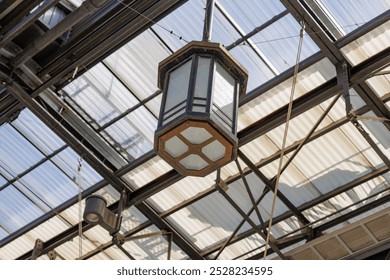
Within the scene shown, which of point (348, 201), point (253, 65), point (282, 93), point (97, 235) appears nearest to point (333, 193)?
point (348, 201)

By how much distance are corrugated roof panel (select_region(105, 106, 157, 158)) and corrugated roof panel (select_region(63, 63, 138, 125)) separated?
0.21 meters

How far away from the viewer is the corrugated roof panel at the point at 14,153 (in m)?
18.4

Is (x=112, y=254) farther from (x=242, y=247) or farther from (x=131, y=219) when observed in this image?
(x=242, y=247)

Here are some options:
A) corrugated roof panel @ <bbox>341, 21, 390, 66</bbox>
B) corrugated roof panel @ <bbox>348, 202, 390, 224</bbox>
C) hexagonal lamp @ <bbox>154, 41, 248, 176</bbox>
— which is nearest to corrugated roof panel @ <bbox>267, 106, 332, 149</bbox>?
corrugated roof panel @ <bbox>341, 21, 390, 66</bbox>

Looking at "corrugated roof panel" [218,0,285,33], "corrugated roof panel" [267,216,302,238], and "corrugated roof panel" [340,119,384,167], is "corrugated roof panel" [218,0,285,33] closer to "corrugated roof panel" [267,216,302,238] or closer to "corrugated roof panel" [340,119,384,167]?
"corrugated roof panel" [340,119,384,167]

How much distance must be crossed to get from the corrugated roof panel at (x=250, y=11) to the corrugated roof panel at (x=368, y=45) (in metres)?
1.39

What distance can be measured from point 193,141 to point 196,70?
3.29 feet

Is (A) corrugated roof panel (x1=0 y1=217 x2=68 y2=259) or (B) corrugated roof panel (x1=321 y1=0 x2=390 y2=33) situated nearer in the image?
(B) corrugated roof panel (x1=321 y1=0 x2=390 y2=33)

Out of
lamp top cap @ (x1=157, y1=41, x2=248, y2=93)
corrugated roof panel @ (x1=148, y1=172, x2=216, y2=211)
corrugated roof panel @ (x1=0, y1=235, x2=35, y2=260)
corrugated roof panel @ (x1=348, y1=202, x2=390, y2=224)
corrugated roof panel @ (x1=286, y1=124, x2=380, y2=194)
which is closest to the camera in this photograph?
lamp top cap @ (x1=157, y1=41, x2=248, y2=93)

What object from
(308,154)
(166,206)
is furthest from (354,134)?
(166,206)

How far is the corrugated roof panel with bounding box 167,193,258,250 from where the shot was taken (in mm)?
18172

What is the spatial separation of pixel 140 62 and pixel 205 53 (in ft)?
14.8

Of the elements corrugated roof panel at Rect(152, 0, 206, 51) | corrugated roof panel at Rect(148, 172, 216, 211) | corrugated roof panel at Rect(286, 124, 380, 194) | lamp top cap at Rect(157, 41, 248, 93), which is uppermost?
corrugated roof panel at Rect(152, 0, 206, 51)

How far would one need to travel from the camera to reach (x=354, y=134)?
1636cm
